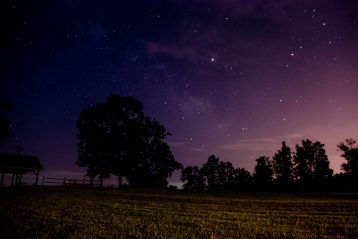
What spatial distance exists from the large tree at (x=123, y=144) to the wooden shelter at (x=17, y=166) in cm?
754

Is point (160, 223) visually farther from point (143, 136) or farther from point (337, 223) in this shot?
point (143, 136)

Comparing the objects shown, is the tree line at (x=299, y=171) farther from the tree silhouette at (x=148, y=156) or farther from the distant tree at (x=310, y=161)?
the tree silhouette at (x=148, y=156)

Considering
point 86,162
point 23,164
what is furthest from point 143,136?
point 23,164

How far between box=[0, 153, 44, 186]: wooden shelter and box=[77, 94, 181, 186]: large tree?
754 cm

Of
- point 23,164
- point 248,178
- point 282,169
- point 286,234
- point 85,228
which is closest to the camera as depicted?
point 286,234

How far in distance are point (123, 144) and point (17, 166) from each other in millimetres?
17103

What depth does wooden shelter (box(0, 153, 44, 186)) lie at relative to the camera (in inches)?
1825

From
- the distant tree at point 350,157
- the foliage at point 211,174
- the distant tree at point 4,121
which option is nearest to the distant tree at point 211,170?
the foliage at point 211,174

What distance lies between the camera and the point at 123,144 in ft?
176

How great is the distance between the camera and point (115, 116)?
55.7 metres

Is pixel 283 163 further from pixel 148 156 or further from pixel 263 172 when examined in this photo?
pixel 148 156

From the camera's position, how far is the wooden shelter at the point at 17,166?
4634 cm

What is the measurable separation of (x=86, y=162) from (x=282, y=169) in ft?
187

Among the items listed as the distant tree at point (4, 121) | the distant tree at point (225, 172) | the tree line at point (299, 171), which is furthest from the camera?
the distant tree at point (225, 172)
